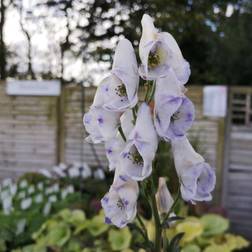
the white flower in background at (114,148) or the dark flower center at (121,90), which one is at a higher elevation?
the dark flower center at (121,90)

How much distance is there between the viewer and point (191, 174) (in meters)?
0.95

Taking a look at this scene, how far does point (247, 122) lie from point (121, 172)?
3.86m

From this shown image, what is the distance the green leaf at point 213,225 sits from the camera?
285cm

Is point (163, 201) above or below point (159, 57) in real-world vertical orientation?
below

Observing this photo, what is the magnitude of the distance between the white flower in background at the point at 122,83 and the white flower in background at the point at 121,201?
0.44ft

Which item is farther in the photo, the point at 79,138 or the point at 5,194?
the point at 79,138

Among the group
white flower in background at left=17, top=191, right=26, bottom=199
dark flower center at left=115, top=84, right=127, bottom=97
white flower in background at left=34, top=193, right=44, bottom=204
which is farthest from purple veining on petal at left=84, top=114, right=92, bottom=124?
white flower in background at left=17, top=191, right=26, bottom=199

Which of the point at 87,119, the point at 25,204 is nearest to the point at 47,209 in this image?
the point at 25,204

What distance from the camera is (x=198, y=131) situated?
457 cm

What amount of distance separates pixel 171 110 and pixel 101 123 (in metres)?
0.15

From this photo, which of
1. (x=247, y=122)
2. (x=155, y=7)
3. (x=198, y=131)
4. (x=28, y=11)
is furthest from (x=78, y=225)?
(x=28, y=11)

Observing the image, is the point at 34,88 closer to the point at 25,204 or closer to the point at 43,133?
the point at 43,133

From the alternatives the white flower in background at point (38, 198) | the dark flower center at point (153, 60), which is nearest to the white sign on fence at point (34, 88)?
the white flower in background at point (38, 198)

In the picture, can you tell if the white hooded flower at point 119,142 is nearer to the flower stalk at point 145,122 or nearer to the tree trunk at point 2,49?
the flower stalk at point 145,122
